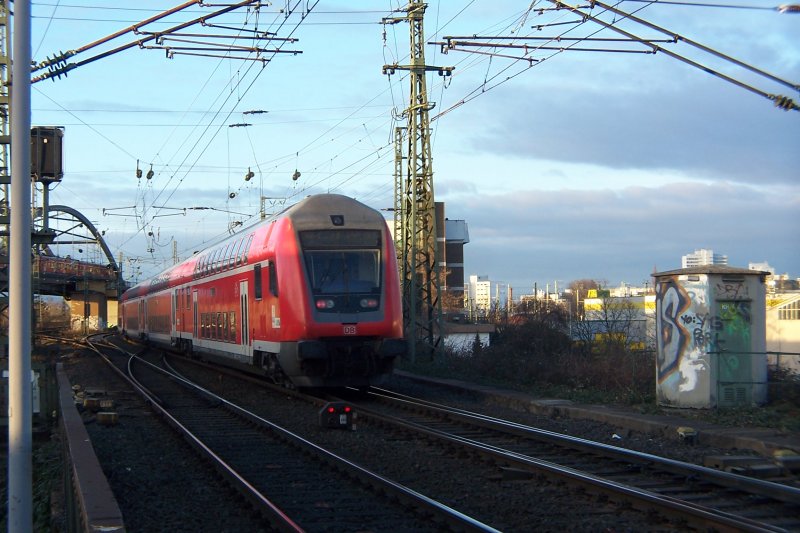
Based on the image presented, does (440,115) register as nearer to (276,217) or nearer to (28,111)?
(276,217)

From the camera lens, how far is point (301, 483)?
32.1 feet

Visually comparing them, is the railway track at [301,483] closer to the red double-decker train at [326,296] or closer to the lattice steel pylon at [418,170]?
the red double-decker train at [326,296]

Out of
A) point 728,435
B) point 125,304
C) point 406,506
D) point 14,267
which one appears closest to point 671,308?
point 728,435

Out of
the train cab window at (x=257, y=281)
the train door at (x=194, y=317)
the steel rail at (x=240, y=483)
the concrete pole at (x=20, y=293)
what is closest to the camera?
the concrete pole at (x=20, y=293)

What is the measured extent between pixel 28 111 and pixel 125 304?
5133 centimetres

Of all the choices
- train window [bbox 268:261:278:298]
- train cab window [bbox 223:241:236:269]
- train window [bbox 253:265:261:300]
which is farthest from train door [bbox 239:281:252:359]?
train window [bbox 268:261:278:298]

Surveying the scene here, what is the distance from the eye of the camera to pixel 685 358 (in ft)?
46.8

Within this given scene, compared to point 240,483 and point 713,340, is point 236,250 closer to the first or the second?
point 713,340

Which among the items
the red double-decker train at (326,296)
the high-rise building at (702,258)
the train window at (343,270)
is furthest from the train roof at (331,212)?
the high-rise building at (702,258)

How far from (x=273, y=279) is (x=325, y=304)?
1436 mm

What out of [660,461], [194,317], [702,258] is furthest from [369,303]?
[702,258]

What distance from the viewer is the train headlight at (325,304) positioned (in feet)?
53.5

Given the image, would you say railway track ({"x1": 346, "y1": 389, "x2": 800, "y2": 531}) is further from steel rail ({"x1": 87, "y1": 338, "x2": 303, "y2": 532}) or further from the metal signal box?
the metal signal box

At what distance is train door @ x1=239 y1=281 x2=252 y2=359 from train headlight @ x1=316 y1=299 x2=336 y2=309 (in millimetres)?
3566
